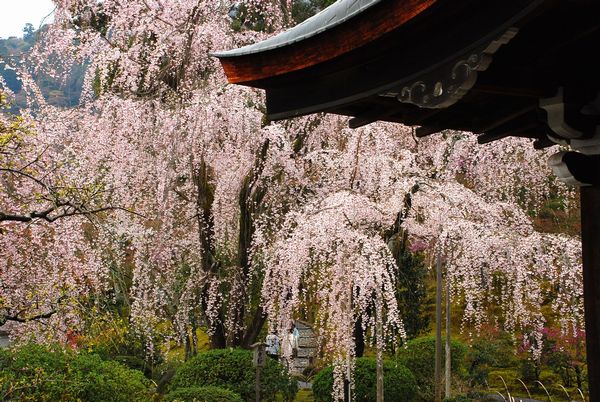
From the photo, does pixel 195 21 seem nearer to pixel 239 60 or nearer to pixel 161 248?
pixel 161 248

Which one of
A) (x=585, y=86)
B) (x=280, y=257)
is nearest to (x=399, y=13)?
(x=585, y=86)

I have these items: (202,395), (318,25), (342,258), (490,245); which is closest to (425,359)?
(490,245)

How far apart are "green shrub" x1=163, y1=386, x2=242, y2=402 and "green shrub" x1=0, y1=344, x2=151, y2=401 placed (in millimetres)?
566

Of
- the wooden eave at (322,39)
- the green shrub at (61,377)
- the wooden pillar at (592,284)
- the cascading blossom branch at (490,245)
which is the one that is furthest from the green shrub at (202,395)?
the wooden eave at (322,39)

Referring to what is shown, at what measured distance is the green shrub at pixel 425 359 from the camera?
35.3 ft

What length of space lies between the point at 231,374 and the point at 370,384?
2009 millimetres

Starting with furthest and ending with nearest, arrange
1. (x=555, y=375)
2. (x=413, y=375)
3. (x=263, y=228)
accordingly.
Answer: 1. (x=555, y=375)
2. (x=413, y=375)
3. (x=263, y=228)

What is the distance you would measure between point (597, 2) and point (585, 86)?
24.9 inches

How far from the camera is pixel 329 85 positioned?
2.37 metres

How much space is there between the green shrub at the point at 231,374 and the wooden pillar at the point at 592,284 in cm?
670

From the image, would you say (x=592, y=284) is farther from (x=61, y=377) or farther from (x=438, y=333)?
(x=438, y=333)

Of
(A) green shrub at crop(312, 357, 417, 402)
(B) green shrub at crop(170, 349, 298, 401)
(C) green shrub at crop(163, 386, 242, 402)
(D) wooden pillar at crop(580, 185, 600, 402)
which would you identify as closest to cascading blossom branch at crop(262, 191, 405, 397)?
(C) green shrub at crop(163, 386, 242, 402)

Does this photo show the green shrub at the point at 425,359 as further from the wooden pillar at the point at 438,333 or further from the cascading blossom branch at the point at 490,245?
the cascading blossom branch at the point at 490,245

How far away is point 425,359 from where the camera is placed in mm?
10797
